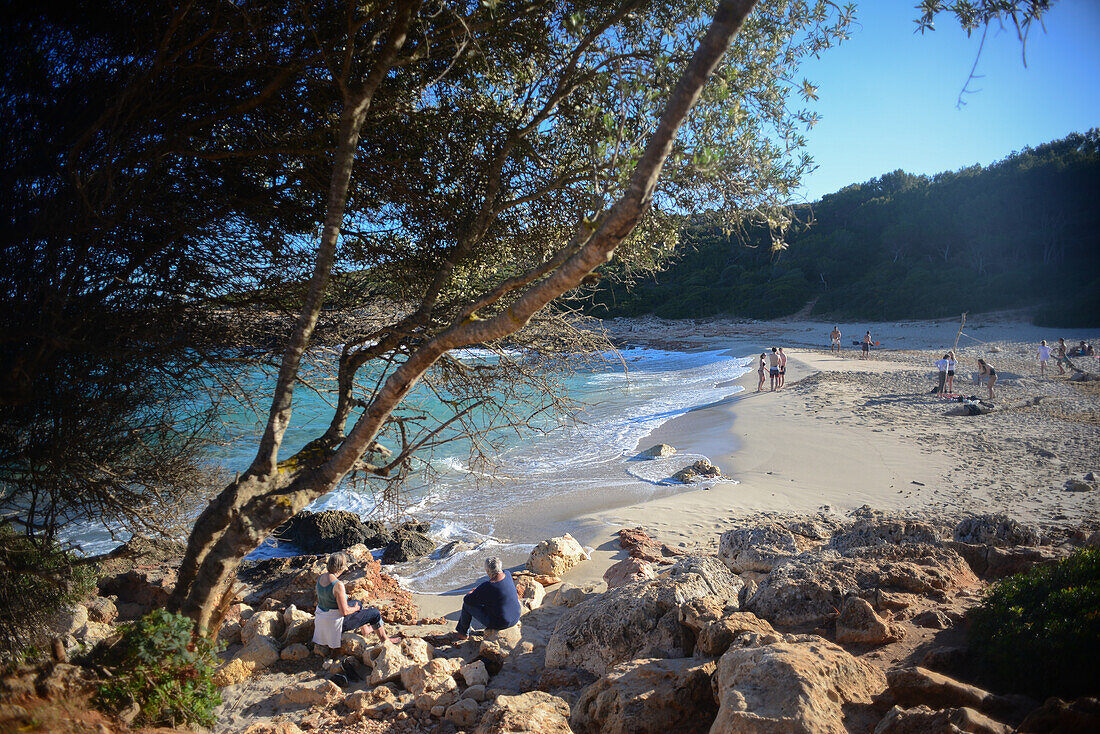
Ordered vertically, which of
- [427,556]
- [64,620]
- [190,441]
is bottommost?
[427,556]

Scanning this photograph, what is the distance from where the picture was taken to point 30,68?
428cm

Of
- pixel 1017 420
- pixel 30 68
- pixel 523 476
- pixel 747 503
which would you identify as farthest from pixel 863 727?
pixel 1017 420

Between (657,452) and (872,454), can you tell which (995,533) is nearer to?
(872,454)

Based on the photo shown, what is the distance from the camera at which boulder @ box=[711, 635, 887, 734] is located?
2.91 metres

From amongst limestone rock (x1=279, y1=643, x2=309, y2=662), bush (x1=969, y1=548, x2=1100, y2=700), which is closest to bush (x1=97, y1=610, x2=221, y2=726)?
limestone rock (x1=279, y1=643, x2=309, y2=662)

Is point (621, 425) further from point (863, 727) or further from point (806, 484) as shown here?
point (863, 727)

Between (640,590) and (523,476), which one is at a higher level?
(640,590)

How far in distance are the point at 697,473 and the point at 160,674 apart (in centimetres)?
1162

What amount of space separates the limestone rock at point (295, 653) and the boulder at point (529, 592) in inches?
95.7

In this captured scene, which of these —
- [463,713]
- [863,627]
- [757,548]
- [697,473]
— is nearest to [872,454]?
[697,473]

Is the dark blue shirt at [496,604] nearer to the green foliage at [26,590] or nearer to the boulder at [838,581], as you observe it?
the boulder at [838,581]

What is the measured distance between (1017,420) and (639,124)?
16753 mm

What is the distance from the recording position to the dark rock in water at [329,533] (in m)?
10.7

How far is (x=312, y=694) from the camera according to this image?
16.1ft
